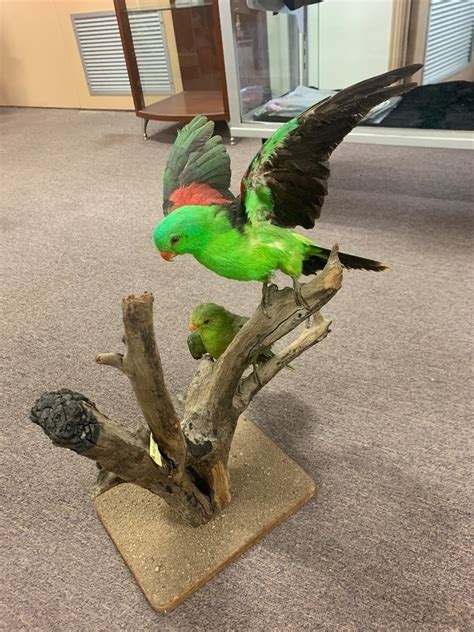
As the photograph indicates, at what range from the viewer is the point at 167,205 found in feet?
2.58

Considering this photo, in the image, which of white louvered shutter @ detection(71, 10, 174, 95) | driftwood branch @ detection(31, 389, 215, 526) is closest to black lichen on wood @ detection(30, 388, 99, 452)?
driftwood branch @ detection(31, 389, 215, 526)

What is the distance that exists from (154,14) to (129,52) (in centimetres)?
28

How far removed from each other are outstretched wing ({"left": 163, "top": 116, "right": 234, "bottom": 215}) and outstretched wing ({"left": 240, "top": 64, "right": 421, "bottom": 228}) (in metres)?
0.05

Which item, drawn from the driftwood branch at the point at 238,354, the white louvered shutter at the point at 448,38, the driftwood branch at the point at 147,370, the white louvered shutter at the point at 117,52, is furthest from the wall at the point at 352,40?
the driftwood branch at the point at 147,370

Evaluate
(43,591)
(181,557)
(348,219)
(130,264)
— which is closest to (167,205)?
(181,557)

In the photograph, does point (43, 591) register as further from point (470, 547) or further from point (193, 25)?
point (193, 25)

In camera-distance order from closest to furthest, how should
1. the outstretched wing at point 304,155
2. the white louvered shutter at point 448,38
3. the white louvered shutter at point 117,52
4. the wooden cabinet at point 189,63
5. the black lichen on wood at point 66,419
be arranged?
the black lichen on wood at point 66,419 < the outstretched wing at point 304,155 < the white louvered shutter at point 448,38 < the wooden cabinet at point 189,63 < the white louvered shutter at point 117,52

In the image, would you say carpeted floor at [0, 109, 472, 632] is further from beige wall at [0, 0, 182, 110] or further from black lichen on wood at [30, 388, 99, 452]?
beige wall at [0, 0, 182, 110]

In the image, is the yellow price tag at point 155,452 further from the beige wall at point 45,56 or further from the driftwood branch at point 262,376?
the beige wall at point 45,56

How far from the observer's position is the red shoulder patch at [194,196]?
763 millimetres

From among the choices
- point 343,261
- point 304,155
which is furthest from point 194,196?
point 343,261

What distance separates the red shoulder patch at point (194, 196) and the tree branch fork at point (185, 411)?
186 mm

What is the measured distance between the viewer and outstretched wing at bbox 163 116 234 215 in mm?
787

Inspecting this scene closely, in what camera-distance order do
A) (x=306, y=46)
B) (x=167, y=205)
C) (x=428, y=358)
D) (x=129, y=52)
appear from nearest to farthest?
(x=167, y=205)
(x=428, y=358)
(x=306, y=46)
(x=129, y=52)
